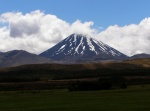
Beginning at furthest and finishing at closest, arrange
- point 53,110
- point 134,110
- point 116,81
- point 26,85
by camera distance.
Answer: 1. point 26,85
2. point 116,81
3. point 53,110
4. point 134,110

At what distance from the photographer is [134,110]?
190 feet

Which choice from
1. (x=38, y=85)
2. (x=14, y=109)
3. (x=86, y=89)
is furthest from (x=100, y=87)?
(x=14, y=109)

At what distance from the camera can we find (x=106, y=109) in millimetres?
61125

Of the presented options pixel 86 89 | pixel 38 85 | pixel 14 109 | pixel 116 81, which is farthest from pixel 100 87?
pixel 14 109

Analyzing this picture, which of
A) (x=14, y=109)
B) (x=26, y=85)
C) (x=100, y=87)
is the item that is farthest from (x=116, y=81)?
(x=14, y=109)

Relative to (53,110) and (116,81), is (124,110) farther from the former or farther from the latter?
(116,81)

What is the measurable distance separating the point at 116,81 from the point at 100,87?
30.4 meters

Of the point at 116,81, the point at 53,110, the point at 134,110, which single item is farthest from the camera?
the point at 116,81

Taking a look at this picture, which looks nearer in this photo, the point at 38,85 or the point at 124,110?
the point at 124,110

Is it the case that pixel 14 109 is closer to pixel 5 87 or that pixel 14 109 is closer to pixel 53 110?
pixel 53 110

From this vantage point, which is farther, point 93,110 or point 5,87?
point 5,87

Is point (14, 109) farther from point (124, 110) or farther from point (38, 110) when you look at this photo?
point (124, 110)

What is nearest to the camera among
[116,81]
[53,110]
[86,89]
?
[53,110]

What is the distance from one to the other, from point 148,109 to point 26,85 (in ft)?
455
